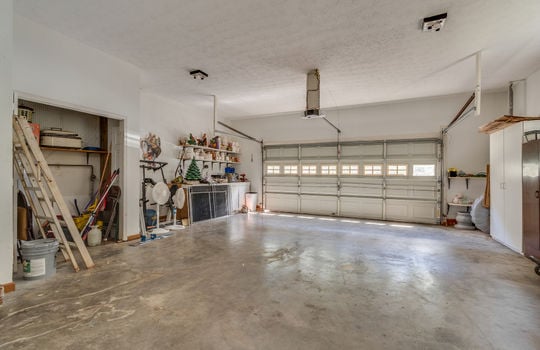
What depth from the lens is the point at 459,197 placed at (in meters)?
7.07

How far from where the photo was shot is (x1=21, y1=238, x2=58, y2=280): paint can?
317 centimetres

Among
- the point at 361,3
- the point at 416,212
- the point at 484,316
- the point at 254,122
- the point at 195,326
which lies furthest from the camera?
the point at 254,122

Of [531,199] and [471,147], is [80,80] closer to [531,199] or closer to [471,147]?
[531,199]

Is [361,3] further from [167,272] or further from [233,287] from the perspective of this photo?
[167,272]

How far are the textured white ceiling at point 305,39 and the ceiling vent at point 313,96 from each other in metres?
0.22

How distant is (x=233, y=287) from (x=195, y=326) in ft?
2.71

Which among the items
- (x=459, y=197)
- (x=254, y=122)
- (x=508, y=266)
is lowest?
(x=508, y=266)

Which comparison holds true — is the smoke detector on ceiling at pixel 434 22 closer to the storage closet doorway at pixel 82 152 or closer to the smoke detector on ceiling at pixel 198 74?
the smoke detector on ceiling at pixel 198 74

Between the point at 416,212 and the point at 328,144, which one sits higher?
the point at 328,144

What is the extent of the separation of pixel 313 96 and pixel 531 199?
418 cm

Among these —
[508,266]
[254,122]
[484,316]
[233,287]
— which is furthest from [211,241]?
[254,122]

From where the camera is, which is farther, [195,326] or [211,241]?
[211,241]

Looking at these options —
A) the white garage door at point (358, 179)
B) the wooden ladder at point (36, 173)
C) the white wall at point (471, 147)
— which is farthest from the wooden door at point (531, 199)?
the wooden ladder at point (36, 173)

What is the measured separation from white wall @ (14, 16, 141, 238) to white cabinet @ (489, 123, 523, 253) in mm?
7350
